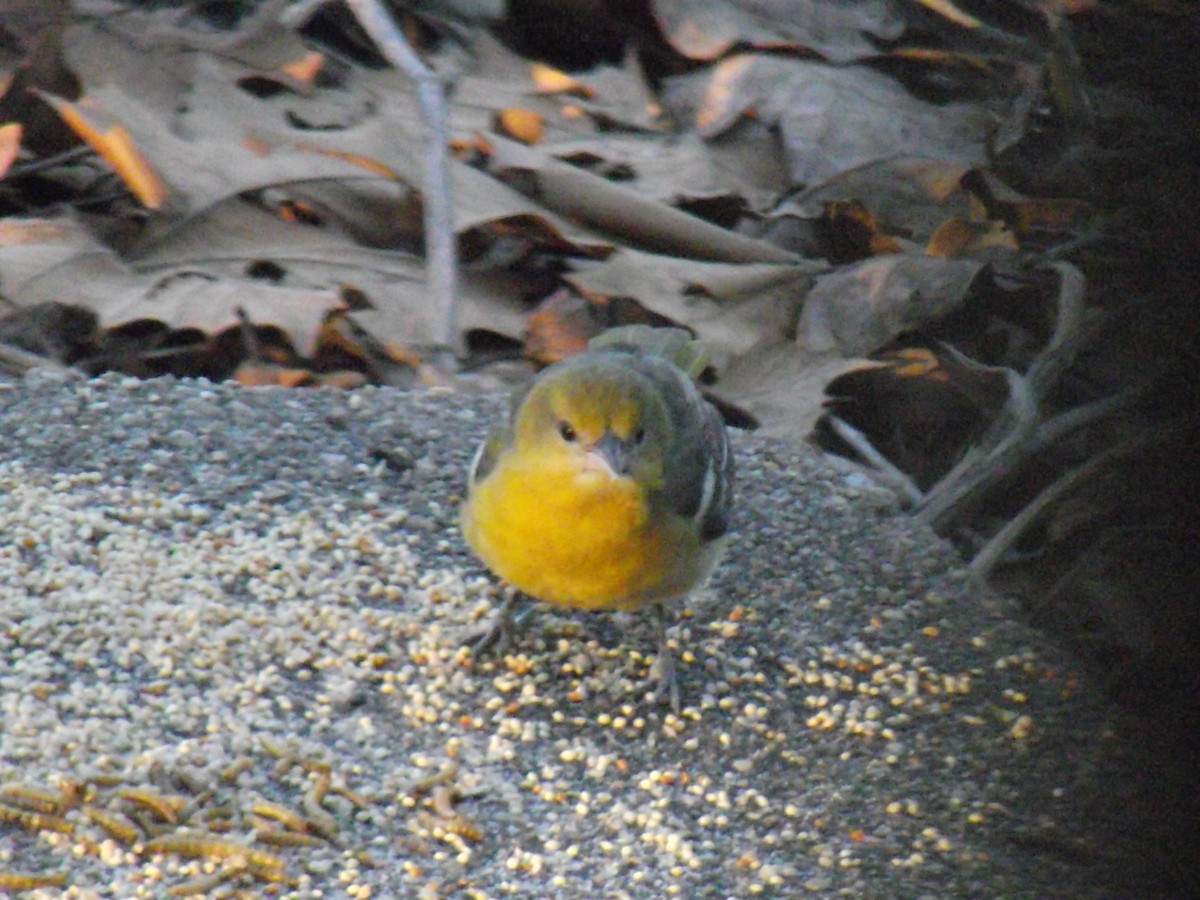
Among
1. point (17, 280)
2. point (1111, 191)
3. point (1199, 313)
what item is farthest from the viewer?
point (17, 280)

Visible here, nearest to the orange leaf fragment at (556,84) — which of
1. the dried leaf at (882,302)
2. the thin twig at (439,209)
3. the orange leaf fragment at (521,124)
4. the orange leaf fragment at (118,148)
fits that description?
the orange leaf fragment at (521,124)

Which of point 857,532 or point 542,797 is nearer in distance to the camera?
point 542,797

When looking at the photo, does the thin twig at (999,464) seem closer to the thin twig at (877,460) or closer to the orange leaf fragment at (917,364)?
the thin twig at (877,460)

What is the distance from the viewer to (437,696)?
293cm

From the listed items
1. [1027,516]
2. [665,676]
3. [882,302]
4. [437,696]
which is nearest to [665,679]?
[665,676]

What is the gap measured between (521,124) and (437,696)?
2728 millimetres

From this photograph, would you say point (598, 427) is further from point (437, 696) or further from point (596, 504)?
point (437, 696)

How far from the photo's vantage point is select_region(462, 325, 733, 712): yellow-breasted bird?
9.85ft

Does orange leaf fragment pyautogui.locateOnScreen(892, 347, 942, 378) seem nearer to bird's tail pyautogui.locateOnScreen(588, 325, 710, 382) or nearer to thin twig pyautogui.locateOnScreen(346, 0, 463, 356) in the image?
bird's tail pyautogui.locateOnScreen(588, 325, 710, 382)

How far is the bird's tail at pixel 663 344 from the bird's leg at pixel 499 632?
2.44 ft

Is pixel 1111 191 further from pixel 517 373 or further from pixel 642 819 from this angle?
pixel 517 373

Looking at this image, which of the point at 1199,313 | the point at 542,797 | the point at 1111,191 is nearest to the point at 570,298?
the point at 542,797

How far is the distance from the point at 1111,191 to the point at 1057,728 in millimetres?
1330

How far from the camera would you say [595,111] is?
5363 millimetres
